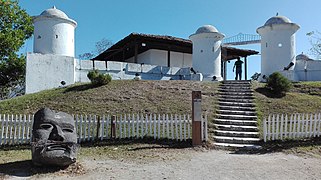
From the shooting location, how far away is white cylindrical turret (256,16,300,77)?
2098 cm

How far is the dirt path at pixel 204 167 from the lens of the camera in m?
6.36

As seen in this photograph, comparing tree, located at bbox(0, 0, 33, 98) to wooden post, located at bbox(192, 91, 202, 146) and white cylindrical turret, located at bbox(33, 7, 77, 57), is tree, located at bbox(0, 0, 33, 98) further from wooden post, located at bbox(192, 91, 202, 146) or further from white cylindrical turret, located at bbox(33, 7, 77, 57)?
wooden post, located at bbox(192, 91, 202, 146)

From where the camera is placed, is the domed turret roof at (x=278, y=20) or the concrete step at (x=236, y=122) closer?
the concrete step at (x=236, y=122)

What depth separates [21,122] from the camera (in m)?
9.95

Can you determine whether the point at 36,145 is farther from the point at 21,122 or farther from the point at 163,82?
the point at 163,82

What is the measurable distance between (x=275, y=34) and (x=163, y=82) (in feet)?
→ 30.8

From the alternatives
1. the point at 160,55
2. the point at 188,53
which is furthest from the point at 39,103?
the point at 188,53

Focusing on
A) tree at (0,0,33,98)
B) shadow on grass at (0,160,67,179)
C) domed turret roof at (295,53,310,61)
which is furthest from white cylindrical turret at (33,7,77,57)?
domed turret roof at (295,53,310,61)

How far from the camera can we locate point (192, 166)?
23.6 feet

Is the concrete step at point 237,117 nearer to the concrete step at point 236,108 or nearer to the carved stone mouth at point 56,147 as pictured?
the concrete step at point 236,108

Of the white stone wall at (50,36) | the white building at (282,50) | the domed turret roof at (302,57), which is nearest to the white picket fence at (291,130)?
the white building at (282,50)

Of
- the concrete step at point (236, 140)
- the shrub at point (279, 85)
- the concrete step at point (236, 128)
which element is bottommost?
the concrete step at point (236, 140)

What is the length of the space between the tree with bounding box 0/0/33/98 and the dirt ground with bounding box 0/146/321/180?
1686 centimetres

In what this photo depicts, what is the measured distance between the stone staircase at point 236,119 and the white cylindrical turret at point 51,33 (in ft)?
34.3
